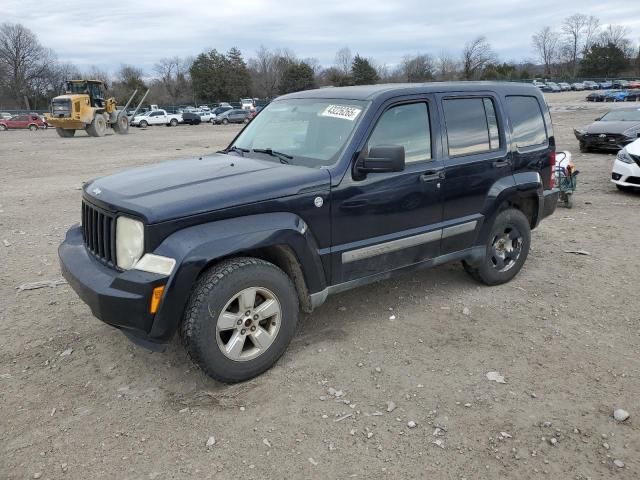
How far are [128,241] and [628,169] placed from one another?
942cm

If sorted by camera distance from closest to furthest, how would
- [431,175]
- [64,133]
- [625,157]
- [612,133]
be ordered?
[431,175] → [625,157] → [612,133] → [64,133]

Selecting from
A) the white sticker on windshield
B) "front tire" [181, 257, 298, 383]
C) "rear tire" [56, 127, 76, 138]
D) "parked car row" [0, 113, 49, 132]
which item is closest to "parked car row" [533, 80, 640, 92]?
"parked car row" [0, 113, 49, 132]

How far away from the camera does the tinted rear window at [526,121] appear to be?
5.05 metres

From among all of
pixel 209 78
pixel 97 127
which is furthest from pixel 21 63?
pixel 97 127

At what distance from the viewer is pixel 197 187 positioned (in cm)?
343

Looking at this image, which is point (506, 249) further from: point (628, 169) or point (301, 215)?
point (628, 169)

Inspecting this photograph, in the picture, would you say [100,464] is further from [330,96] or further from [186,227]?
[330,96]

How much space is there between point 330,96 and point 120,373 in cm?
272

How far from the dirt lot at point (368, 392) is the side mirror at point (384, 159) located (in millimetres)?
1364

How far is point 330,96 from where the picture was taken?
441 cm

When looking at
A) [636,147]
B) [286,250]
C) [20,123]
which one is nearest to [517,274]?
[286,250]

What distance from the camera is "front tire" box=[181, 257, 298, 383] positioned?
126 inches

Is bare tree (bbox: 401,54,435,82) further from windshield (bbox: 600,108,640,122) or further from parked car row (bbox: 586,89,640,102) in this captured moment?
windshield (bbox: 600,108,640,122)

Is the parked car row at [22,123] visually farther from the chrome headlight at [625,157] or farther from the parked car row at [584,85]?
the parked car row at [584,85]
